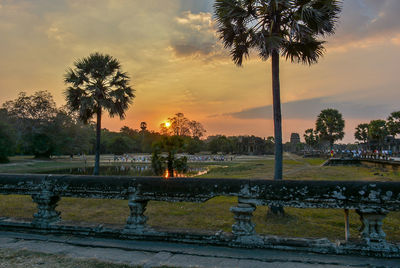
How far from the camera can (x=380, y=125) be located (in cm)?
6812

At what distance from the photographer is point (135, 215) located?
11.7 feet

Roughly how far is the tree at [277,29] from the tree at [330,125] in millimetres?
63750

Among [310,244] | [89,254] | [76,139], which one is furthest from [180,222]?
[76,139]

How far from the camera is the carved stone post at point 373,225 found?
286 cm

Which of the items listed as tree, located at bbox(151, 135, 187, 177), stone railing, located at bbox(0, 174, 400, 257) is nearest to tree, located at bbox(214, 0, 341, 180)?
stone railing, located at bbox(0, 174, 400, 257)

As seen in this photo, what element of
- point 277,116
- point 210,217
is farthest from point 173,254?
point 277,116

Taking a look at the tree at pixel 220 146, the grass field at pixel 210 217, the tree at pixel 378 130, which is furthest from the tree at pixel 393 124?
the grass field at pixel 210 217

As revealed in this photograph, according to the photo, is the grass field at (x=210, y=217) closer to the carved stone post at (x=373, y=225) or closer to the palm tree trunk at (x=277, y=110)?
the palm tree trunk at (x=277, y=110)

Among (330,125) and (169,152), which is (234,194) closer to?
(169,152)

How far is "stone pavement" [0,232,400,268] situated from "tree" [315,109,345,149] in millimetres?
69255

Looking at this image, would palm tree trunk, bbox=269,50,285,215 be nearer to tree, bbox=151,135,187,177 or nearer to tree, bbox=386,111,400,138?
tree, bbox=151,135,187,177

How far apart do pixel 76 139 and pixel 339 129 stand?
63.1 m

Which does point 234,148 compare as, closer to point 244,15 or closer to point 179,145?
point 179,145

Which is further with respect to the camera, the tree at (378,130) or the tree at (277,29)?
the tree at (378,130)
